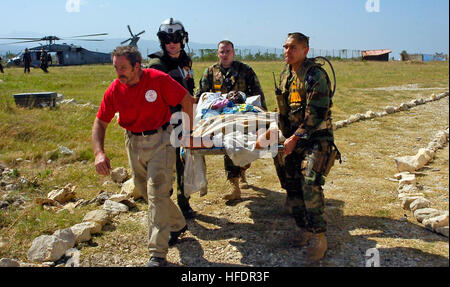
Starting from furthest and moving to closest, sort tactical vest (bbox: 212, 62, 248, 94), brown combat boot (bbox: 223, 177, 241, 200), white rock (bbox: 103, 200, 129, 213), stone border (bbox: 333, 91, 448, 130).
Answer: stone border (bbox: 333, 91, 448, 130) → brown combat boot (bbox: 223, 177, 241, 200) → tactical vest (bbox: 212, 62, 248, 94) → white rock (bbox: 103, 200, 129, 213)

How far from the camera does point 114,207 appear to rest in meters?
5.40

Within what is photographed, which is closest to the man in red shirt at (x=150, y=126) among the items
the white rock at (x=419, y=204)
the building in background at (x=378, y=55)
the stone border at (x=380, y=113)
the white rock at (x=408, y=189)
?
the white rock at (x=419, y=204)

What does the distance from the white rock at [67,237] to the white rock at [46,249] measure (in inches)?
1.7

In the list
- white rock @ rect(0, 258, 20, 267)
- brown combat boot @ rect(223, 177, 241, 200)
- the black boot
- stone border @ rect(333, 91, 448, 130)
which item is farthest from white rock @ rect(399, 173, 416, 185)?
white rock @ rect(0, 258, 20, 267)

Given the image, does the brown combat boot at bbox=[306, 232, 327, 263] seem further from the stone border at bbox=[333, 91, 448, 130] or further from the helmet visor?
the stone border at bbox=[333, 91, 448, 130]

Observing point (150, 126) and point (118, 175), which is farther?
point (118, 175)

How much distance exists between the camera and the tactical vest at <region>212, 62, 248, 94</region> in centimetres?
546

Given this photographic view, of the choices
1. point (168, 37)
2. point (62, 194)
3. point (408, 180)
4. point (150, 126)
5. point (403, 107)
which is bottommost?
point (62, 194)

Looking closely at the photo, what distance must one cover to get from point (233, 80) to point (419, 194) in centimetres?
289

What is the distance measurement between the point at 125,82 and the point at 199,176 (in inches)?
48.8

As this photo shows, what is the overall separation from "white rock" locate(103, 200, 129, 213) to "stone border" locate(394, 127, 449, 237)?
3.65 metres

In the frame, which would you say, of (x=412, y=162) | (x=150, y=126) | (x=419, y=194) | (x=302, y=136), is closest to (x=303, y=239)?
(x=302, y=136)

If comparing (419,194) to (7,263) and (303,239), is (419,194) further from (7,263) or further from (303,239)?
(7,263)

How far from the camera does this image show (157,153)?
398 cm
